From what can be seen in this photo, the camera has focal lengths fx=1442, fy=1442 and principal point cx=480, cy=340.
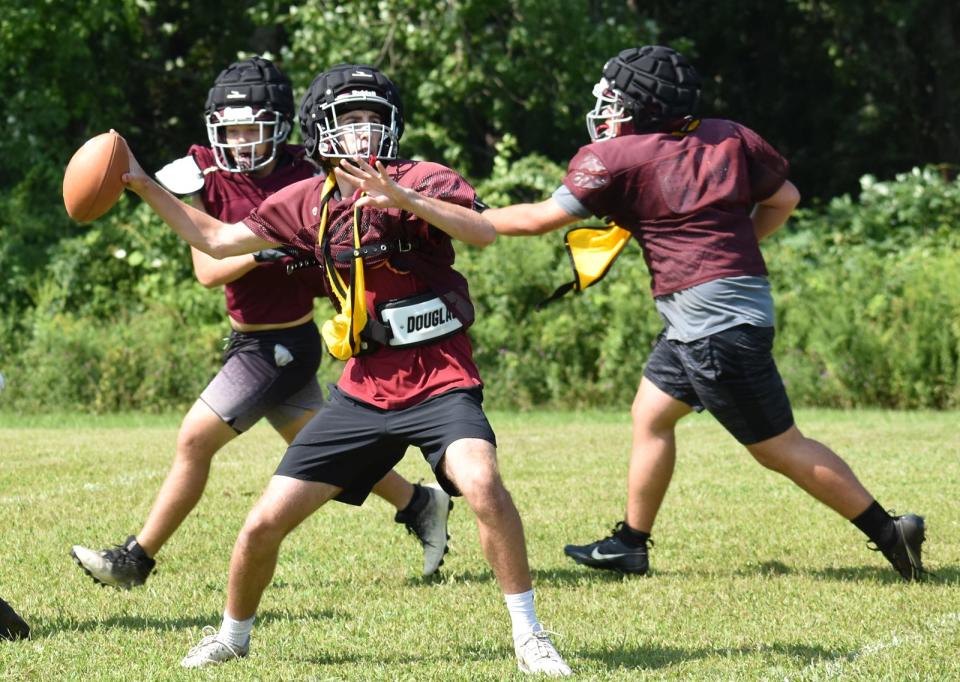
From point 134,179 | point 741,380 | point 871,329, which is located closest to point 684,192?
point 741,380

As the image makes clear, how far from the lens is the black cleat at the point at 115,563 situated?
5941 mm

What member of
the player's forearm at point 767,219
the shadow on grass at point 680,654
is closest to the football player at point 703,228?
the player's forearm at point 767,219

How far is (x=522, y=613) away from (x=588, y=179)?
1.78 m

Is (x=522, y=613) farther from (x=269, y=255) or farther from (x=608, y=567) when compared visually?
(x=608, y=567)

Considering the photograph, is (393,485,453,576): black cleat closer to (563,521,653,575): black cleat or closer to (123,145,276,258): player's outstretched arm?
(563,521,653,575): black cleat

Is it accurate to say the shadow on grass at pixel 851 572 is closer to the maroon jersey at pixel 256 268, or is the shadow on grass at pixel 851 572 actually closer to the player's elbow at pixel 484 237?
the maroon jersey at pixel 256 268

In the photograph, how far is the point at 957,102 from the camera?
22.0 meters

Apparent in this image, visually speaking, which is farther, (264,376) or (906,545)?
(264,376)

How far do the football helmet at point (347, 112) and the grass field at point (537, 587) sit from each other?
168 centimetres

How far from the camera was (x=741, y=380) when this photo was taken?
5594mm

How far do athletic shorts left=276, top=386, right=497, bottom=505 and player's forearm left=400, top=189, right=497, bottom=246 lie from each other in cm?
51

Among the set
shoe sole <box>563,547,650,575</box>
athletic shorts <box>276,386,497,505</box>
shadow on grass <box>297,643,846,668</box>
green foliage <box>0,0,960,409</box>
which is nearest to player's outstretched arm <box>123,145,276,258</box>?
athletic shorts <box>276,386,497,505</box>

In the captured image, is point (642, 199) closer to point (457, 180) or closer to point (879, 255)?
point (457, 180)

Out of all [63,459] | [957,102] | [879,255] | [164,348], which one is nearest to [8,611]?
[63,459]
